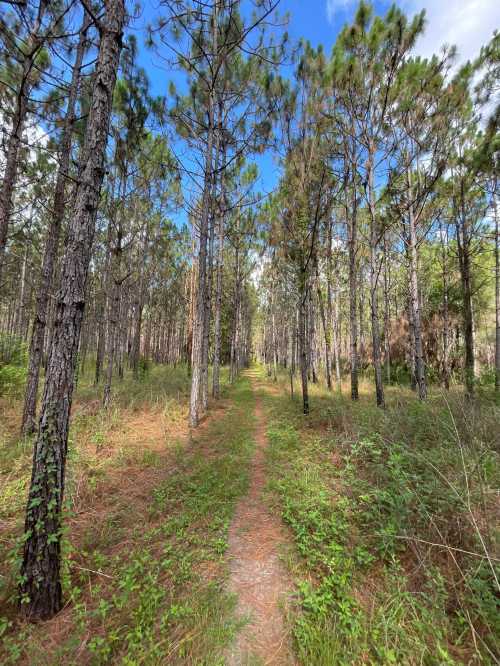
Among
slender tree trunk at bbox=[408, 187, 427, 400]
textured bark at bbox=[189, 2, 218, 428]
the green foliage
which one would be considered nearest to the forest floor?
textured bark at bbox=[189, 2, 218, 428]

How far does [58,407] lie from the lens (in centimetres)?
201

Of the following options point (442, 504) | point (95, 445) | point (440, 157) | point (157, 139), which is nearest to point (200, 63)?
point (157, 139)

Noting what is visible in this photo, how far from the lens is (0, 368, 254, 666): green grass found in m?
1.61

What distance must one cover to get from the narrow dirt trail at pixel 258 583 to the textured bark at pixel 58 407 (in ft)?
4.74

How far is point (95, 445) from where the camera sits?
16.0 ft

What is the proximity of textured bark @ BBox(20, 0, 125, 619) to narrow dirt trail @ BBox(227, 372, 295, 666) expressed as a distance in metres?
1.44

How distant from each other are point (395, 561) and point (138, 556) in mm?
2315

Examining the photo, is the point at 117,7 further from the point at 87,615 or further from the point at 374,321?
the point at 374,321

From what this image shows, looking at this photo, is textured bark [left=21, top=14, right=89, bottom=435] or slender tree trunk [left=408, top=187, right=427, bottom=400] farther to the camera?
slender tree trunk [left=408, top=187, right=427, bottom=400]

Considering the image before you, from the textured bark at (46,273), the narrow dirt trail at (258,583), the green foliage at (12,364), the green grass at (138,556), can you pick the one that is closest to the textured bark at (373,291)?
the green grass at (138,556)

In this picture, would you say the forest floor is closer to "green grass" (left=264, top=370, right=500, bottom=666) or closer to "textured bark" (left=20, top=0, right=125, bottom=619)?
"green grass" (left=264, top=370, right=500, bottom=666)

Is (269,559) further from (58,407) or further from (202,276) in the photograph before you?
(202,276)

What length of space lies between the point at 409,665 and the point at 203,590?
1.42 meters

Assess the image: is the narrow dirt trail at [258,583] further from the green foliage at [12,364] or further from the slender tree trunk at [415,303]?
the green foliage at [12,364]
